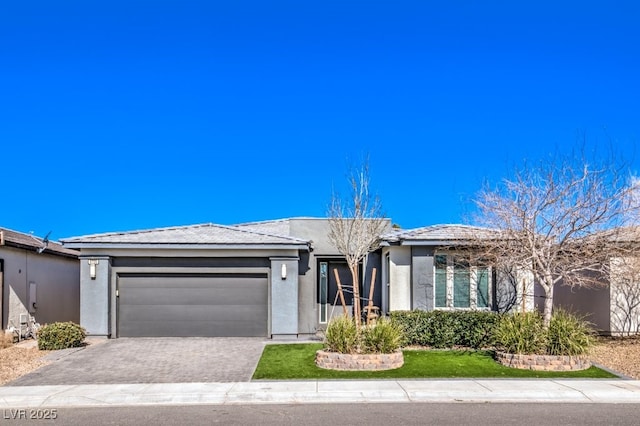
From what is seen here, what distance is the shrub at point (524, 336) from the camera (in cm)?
1210

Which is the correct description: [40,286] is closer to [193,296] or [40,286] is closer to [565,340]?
[193,296]

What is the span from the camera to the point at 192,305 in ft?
57.8

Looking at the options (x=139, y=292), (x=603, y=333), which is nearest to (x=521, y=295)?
(x=603, y=333)

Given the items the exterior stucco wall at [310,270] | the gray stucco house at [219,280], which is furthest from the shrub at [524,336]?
the exterior stucco wall at [310,270]

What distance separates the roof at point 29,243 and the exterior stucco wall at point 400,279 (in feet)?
34.4

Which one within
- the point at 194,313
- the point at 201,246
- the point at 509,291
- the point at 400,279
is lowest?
the point at 194,313

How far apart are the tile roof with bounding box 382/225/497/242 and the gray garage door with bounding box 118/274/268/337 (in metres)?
4.38

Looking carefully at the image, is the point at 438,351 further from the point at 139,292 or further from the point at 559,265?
the point at 139,292

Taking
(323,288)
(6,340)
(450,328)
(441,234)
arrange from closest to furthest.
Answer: (450,328) < (6,340) < (441,234) < (323,288)

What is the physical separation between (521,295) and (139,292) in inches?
438

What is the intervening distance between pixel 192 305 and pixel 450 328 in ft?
25.3

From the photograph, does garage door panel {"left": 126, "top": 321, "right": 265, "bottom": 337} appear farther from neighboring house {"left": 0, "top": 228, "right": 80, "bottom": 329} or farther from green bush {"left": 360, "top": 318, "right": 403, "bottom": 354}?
green bush {"left": 360, "top": 318, "right": 403, "bottom": 354}

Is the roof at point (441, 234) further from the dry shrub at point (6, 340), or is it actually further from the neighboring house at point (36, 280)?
the neighboring house at point (36, 280)

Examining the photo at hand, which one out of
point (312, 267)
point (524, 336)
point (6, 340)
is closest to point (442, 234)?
point (312, 267)
